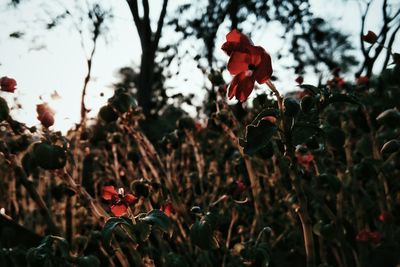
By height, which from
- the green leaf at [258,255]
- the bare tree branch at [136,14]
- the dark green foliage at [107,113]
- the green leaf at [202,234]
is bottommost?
the green leaf at [258,255]

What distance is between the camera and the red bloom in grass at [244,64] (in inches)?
38.1

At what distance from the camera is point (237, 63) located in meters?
1.01

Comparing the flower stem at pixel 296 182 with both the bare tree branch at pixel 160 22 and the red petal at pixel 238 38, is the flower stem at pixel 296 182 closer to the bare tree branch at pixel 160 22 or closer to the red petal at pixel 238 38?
the red petal at pixel 238 38

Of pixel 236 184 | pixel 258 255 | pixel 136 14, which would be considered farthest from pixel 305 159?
pixel 136 14

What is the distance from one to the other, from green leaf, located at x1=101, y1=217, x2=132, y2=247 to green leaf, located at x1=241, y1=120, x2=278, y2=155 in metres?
0.38

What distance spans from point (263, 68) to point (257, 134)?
0.15 m

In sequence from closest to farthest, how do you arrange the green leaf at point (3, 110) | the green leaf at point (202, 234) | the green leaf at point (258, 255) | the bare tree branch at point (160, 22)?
the green leaf at point (202, 234) < the green leaf at point (258, 255) < the green leaf at point (3, 110) < the bare tree branch at point (160, 22)

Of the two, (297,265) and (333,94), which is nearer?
(333,94)

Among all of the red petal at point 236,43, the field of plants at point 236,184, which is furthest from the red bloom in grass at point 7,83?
the red petal at point 236,43

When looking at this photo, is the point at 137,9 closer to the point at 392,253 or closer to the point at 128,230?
the point at 392,253

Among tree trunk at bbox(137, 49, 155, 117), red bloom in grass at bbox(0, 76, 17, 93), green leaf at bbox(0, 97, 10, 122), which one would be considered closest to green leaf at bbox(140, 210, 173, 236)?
green leaf at bbox(0, 97, 10, 122)

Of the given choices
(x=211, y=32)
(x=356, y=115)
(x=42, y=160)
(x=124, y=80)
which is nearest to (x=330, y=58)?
(x=211, y=32)

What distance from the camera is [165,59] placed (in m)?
8.18

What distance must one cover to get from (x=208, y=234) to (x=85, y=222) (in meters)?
2.66
